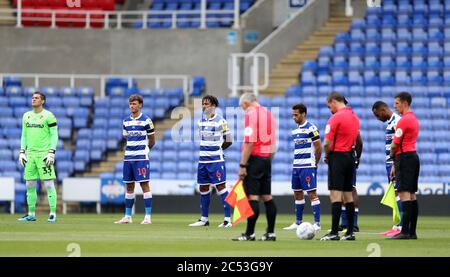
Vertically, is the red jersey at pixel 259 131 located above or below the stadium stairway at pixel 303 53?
below

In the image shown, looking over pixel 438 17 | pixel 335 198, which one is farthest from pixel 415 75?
pixel 335 198

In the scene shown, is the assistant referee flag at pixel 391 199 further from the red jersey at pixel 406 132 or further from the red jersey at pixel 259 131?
the red jersey at pixel 259 131

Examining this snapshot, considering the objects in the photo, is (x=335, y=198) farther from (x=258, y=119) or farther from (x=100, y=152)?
(x=100, y=152)

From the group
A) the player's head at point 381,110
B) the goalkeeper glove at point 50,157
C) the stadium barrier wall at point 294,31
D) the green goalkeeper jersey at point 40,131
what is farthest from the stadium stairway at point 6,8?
the player's head at point 381,110

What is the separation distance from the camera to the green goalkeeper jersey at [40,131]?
22.9 meters

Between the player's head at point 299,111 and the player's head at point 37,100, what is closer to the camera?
the player's head at point 299,111

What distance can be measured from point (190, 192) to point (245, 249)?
15.3 m

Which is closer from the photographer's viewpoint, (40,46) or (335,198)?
(335,198)

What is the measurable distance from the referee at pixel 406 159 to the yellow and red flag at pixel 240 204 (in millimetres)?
2495

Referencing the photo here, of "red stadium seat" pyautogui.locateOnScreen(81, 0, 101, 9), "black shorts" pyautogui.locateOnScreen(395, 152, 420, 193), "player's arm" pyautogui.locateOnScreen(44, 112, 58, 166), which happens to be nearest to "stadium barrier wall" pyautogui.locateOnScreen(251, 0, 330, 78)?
"red stadium seat" pyautogui.locateOnScreen(81, 0, 101, 9)

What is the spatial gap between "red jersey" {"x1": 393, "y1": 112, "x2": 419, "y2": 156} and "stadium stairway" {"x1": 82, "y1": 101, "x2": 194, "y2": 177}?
1650 centimetres

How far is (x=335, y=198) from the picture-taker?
17859 mm

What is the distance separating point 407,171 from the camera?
60.3 ft

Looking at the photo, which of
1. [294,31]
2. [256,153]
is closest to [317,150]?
[256,153]
